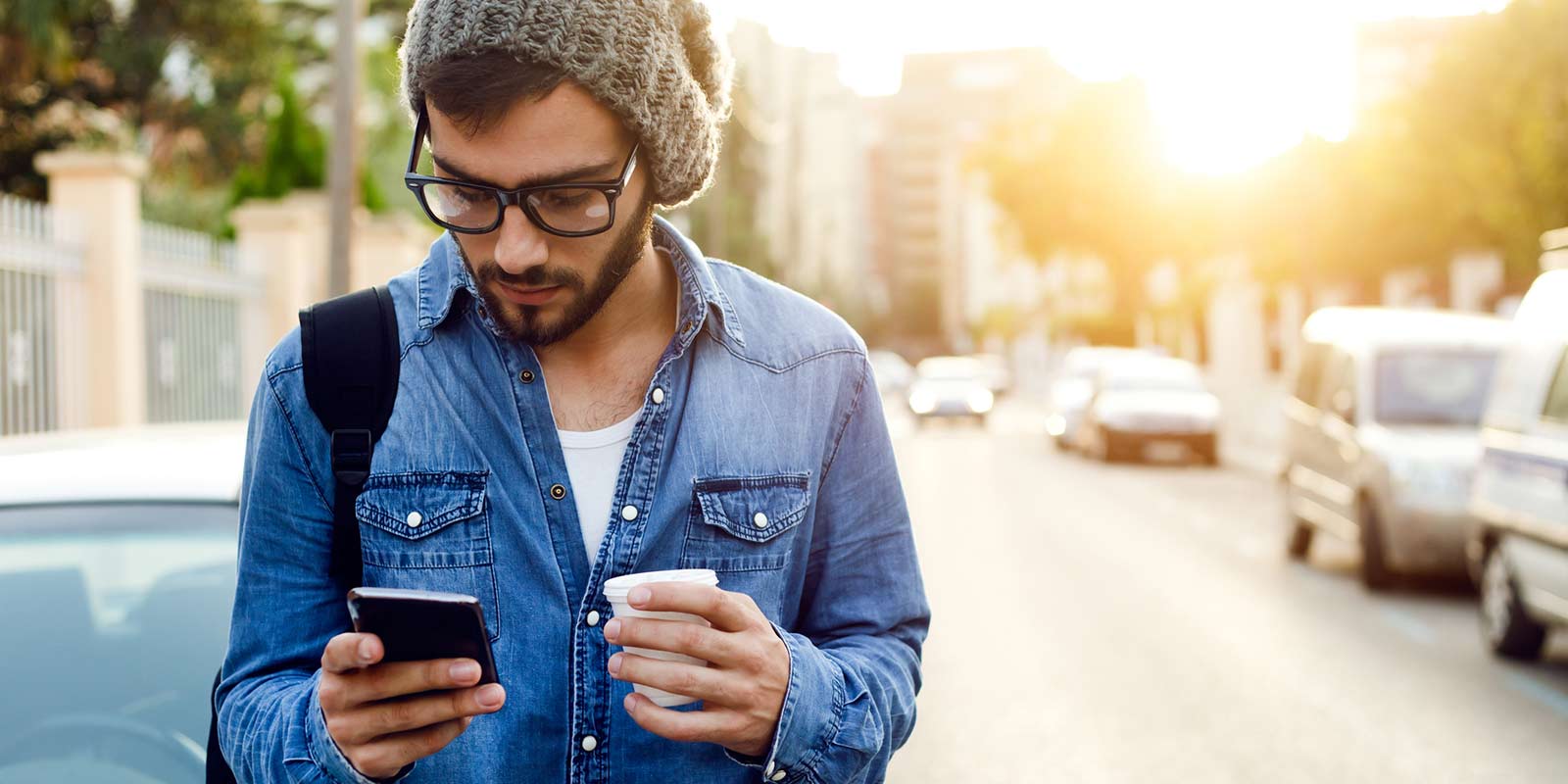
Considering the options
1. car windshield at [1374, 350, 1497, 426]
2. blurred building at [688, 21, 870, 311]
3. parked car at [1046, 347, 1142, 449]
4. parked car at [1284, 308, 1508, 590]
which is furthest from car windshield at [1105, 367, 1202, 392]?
car windshield at [1374, 350, 1497, 426]

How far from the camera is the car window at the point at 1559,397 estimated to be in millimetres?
7102

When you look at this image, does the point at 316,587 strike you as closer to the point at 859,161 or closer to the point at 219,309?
the point at 219,309

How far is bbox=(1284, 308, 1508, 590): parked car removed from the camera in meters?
9.47

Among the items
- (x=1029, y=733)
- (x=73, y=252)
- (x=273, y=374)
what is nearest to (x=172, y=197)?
(x=73, y=252)

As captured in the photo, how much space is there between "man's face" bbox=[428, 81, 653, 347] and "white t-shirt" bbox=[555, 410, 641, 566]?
13 cm

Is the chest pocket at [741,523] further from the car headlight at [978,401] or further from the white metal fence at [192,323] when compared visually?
the car headlight at [978,401]

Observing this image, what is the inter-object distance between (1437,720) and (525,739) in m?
5.73

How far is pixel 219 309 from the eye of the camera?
12.3 m

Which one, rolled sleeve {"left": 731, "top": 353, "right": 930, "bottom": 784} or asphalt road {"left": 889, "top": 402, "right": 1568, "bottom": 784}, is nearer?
rolled sleeve {"left": 731, "top": 353, "right": 930, "bottom": 784}

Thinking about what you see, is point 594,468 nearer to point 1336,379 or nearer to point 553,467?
point 553,467

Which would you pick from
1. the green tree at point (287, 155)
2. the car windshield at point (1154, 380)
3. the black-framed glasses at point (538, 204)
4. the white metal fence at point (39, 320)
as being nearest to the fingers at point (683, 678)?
the black-framed glasses at point (538, 204)

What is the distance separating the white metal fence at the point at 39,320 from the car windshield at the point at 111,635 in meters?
7.16

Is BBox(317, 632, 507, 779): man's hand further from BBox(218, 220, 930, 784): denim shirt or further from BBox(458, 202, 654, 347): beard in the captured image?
BBox(458, 202, 654, 347): beard

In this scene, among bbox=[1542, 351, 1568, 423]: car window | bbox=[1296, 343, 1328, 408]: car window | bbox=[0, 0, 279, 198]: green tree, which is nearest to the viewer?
bbox=[1542, 351, 1568, 423]: car window
